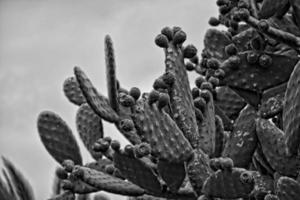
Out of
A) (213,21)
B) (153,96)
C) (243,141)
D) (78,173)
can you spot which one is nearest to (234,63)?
(243,141)

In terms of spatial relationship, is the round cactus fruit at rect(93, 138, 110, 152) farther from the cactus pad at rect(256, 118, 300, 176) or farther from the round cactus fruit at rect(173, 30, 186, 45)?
the cactus pad at rect(256, 118, 300, 176)

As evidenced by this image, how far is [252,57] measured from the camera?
84.7 inches

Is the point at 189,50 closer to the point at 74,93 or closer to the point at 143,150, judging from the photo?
the point at 143,150

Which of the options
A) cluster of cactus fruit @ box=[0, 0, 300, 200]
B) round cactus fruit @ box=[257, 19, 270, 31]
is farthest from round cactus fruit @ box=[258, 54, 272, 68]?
round cactus fruit @ box=[257, 19, 270, 31]

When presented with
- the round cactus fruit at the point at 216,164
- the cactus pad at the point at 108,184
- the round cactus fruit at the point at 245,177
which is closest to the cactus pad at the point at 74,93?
the cactus pad at the point at 108,184

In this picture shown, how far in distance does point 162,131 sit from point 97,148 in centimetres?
33

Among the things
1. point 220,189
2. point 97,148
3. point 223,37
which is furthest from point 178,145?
point 223,37

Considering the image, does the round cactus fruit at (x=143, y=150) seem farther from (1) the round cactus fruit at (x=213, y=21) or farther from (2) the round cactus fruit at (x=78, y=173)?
(1) the round cactus fruit at (x=213, y=21)

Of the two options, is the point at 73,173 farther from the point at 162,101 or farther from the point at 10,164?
the point at 10,164

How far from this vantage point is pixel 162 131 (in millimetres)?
1950

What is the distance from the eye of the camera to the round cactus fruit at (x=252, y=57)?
2150mm

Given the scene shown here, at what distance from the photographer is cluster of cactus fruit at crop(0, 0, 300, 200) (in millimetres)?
1854

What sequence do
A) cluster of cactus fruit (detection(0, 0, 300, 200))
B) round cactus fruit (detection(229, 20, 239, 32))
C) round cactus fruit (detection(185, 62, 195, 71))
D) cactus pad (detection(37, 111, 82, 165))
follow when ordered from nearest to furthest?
1. cluster of cactus fruit (detection(0, 0, 300, 200))
2. cactus pad (detection(37, 111, 82, 165))
3. round cactus fruit (detection(229, 20, 239, 32))
4. round cactus fruit (detection(185, 62, 195, 71))

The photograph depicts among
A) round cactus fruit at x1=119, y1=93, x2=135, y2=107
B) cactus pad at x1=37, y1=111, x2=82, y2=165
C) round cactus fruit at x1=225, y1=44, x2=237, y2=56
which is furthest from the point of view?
cactus pad at x1=37, y1=111, x2=82, y2=165
